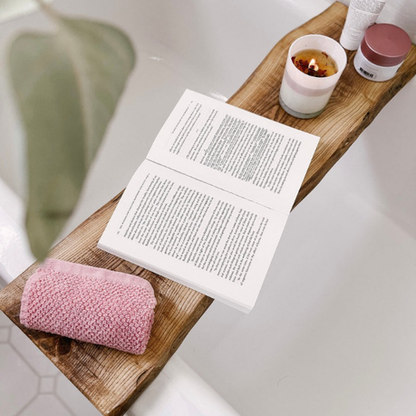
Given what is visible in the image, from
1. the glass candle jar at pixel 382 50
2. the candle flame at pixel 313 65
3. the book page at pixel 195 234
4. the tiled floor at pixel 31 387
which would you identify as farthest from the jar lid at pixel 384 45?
the tiled floor at pixel 31 387

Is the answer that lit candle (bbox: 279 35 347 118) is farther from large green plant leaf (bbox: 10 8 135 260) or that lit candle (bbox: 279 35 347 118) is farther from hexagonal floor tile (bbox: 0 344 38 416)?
hexagonal floor tile (bbox: 0 344 38 416)

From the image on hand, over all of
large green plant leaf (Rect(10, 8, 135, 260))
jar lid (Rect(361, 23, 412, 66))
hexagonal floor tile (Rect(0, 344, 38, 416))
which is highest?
large green plant leaf (Rect(10, 8, 135, 260))

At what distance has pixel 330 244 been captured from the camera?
109 cm

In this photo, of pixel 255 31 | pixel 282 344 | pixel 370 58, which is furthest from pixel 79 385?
pixel 255 31

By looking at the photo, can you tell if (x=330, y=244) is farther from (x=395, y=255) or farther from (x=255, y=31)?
(x=255, y=31)

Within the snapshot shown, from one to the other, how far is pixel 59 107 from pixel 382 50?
0.69 m

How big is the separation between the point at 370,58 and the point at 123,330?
613 mm

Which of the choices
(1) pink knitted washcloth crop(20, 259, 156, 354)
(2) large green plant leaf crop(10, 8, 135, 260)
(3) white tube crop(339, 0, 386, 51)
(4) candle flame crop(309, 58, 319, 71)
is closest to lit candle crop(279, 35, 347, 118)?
(4) candle flame crop(309, 58, 319, 71)

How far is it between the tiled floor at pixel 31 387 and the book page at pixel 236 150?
2.56 ft

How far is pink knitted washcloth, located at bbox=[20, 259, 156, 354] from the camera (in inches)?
20.8

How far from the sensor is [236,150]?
685mm

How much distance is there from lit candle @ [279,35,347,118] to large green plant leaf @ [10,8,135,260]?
0.51 metres

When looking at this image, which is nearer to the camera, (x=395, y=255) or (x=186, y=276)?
(x=186, y=276)

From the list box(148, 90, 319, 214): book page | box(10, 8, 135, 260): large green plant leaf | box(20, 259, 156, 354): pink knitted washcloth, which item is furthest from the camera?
box(148, 90, 319, 214): book page
